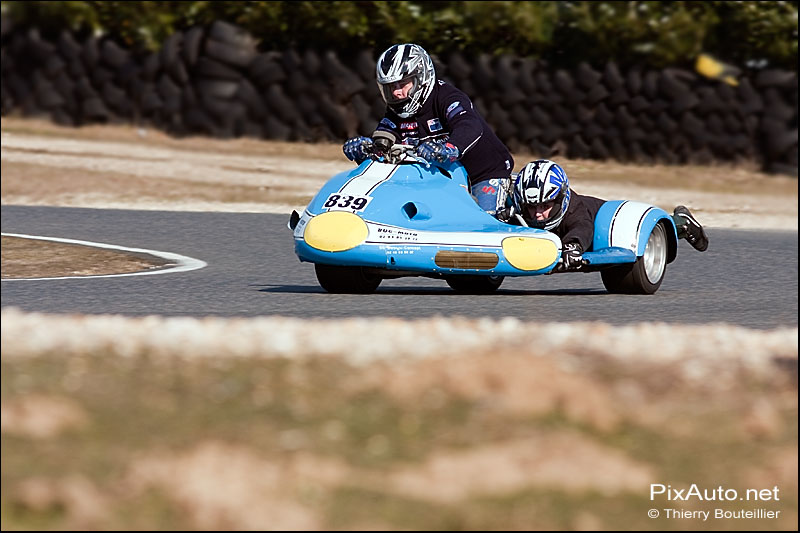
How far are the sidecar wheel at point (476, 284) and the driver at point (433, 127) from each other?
571 millimetres

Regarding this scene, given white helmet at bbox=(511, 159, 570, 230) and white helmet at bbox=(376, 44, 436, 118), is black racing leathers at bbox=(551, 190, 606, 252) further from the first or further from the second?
white helmet at bbox=(376, 44, 436, 118)

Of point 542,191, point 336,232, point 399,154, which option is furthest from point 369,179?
point 542,191

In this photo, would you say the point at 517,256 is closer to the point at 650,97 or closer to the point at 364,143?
the point at 364,143

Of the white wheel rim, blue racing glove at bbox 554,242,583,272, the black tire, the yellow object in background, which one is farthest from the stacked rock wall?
blue racing glove at bbox 554,242,583,272

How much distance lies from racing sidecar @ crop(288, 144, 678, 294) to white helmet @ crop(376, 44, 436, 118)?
43cm

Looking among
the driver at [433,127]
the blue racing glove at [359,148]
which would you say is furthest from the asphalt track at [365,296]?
the blue racing glove at [359,148]

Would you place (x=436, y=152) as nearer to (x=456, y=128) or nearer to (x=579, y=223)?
(x=456, y=128)

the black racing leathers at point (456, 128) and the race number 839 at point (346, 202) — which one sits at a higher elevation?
the black racing leathers at point (456, 128)

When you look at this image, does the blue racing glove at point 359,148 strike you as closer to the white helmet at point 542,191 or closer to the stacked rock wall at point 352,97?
the white helmet at point 542,191

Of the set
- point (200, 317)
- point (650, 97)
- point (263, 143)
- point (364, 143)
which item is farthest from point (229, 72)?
point (200, 317)

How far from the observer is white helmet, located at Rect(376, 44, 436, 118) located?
10.3 metres

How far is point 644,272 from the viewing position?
10125 millimetres

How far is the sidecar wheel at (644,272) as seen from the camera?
10.1 meters

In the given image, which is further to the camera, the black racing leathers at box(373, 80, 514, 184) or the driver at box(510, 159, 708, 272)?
the black racing leathers at box(373, 80, 514, 184)
